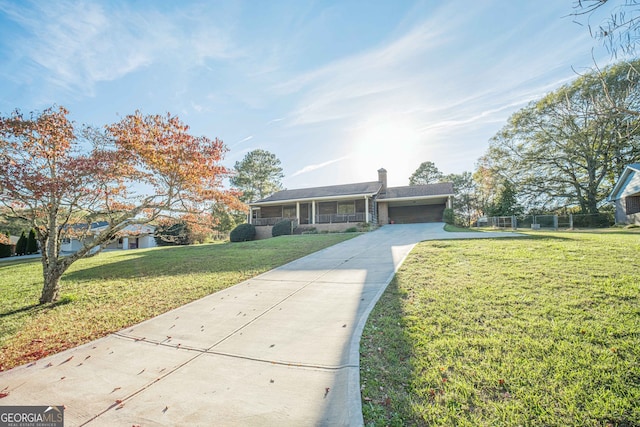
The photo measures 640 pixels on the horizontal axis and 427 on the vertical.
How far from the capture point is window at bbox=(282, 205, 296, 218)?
85.0 ft

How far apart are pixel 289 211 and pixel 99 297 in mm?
19904

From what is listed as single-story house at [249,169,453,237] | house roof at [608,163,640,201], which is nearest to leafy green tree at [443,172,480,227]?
single-story house at [249,169,453,237]

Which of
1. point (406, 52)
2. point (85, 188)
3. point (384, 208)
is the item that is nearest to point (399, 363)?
point (85, 188)

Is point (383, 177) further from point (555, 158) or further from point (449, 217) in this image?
point (555, 158)

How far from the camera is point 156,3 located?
→ 23.2 ft

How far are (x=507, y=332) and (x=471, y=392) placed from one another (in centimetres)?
139

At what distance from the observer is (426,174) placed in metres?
44.8

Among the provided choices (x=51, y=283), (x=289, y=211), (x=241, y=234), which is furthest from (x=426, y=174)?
(x=51, y=283)

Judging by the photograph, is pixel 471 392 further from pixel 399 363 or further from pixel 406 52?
pixel 406 52

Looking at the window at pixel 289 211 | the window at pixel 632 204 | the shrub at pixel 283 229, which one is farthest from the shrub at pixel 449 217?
the window at pixel 289 211

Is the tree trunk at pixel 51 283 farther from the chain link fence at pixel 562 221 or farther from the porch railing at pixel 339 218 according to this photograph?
the chain link fence at pixel 562 221

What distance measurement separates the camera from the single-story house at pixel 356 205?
22.5 metres

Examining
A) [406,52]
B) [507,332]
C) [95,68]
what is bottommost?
[507,332]

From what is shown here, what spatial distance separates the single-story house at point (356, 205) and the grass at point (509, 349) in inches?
650
